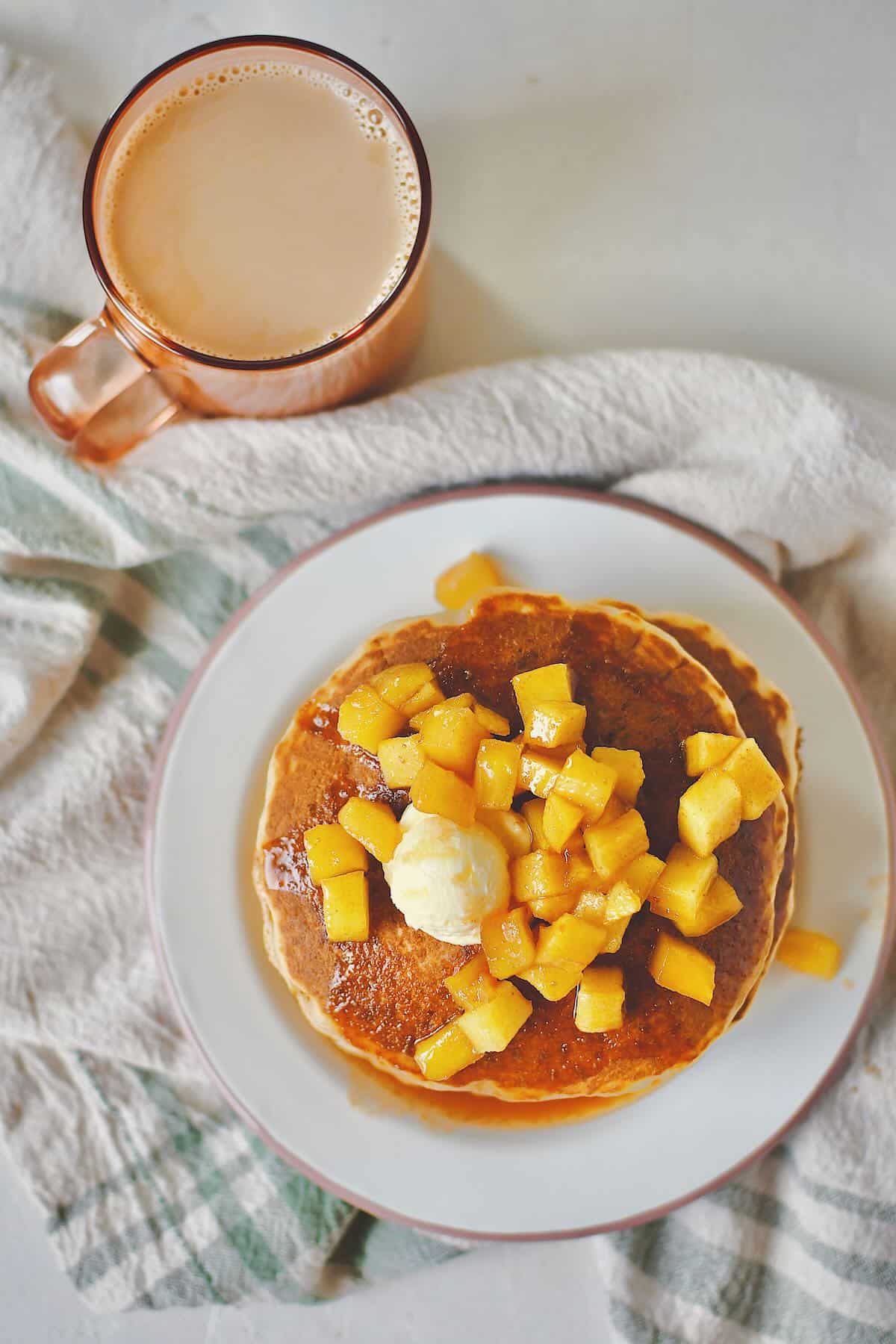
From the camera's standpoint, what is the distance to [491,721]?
181 cm

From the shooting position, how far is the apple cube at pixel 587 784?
1687 mm

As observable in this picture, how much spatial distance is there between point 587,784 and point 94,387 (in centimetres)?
108

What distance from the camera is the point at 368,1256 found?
2293mm

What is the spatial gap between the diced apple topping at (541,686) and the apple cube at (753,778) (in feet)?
0.94

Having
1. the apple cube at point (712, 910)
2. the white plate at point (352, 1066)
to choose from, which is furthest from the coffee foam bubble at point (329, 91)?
the apple cube at point (712, 910)

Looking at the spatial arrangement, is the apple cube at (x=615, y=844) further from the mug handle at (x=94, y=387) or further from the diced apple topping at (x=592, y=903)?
the mug handle at (x=94, y=387)

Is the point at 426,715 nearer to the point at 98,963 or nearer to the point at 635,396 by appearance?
the point at 635,396

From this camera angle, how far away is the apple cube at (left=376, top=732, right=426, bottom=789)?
5.81ft

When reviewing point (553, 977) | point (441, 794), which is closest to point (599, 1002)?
point (553, 977)

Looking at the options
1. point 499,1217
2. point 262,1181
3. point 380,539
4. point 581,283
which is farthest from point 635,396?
point 262,1181

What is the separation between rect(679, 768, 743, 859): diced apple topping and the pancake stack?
89mm

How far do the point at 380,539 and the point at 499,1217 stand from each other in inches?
50.6

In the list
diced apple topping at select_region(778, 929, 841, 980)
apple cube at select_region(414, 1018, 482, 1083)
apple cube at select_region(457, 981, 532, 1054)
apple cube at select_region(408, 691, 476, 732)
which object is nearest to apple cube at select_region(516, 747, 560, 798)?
apple cube at select_region(408, 691, 476, 732)

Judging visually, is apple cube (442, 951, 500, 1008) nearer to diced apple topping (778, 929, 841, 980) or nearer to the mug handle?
diced apple topping (778, 929, 841, 980)
